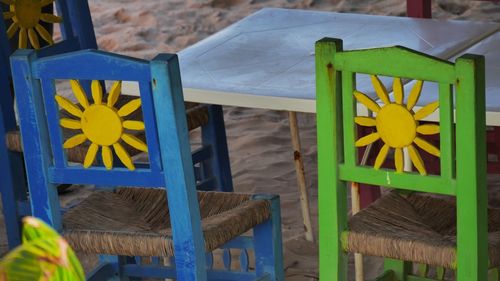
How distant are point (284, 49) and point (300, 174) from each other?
1.55 ft

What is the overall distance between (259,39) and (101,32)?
2.99 meters

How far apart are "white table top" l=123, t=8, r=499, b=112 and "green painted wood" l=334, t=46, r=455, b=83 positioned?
0.39m

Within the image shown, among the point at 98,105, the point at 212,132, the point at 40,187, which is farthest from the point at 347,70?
the point at 212,132

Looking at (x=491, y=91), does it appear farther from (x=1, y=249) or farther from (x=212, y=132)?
(x=1, y=249)

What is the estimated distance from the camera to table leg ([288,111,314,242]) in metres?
2.67

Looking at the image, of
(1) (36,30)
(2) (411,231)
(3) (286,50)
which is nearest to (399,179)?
(2) (411,231)

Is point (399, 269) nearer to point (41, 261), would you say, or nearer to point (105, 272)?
point (105, 272)

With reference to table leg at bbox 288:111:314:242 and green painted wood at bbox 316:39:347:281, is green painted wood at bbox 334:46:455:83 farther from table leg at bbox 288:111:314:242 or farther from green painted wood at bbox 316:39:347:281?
table leg at bbox 288:111:314:242

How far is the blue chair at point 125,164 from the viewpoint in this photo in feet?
5.14

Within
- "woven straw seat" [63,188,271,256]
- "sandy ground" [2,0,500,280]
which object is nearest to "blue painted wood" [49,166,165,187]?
"woven straw seat" [63,188,271,256]

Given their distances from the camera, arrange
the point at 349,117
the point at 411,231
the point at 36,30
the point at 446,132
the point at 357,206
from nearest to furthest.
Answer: the point at 446,132, the point at 349,117, the point at 411,231, the point at 357,206, the point at 36,30

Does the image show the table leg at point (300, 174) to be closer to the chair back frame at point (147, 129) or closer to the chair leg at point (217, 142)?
the chair leg at point (217, 142)

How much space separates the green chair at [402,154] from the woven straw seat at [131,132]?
0.90m

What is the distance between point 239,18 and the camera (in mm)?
5281
